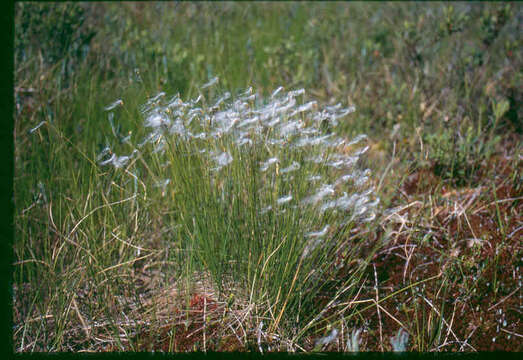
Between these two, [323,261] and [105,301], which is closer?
[323,261]

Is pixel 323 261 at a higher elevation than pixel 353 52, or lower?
lower

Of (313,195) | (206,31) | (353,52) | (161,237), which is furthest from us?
(206,31)

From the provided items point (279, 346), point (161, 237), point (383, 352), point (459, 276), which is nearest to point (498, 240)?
point (459, 276)

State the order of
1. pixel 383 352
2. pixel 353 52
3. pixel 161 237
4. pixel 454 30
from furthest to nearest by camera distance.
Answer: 1. pixel 353 52
2. pixel 454 30
3. pixel 161 237
4. pixel 383 352

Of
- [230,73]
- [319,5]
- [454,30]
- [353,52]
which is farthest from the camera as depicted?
[319,5]

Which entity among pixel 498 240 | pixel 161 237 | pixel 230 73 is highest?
pixel 230 73

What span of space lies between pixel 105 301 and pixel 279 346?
2.80ft

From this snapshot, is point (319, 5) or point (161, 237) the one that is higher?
point (319, 5)

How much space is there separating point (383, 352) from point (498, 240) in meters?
0.92

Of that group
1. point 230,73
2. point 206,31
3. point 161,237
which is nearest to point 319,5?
point 206,31

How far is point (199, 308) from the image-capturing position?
2.17 meters

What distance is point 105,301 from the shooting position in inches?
85.9
